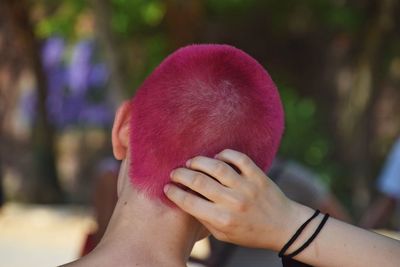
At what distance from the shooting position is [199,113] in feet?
5.35

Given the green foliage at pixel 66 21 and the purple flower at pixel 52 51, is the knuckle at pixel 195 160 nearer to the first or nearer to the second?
the green foliage at pixel 66 21

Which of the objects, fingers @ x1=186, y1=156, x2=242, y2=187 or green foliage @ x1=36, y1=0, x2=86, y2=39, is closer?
fingers @ x1=186, y1=156, x2=242, y2=187

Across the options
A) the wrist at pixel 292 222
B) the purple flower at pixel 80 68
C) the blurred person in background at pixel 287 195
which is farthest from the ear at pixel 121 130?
the purple flower at pixel 80 68

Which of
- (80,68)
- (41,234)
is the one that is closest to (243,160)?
(41,234)

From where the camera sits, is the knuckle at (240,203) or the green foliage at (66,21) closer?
the knuckle at (240,203)

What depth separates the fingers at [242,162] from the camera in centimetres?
155

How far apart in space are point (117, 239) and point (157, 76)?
0.33 m

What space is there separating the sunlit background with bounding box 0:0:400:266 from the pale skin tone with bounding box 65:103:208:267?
8434 mm

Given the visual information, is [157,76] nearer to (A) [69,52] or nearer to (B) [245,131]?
(B) [245,131]

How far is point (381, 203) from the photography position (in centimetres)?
573

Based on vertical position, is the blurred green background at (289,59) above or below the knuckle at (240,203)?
below

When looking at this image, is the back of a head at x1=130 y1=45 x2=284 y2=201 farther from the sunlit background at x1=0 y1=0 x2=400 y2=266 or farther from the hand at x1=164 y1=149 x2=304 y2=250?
the sunlit background at x1=0 y1=0 x2=400 y2=266

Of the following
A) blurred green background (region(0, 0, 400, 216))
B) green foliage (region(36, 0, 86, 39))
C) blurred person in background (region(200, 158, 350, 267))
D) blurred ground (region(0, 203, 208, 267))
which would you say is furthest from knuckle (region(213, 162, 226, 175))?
green foliage (region(36, 0, 86, 39))

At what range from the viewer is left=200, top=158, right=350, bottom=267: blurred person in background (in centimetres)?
326
